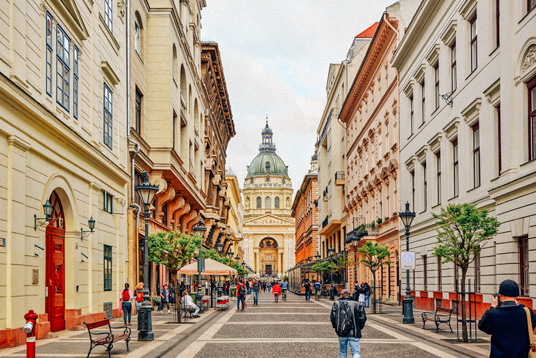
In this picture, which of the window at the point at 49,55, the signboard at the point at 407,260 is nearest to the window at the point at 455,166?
the signboard at the point at 407,260

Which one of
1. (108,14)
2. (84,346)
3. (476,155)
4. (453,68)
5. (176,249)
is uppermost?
(108,14)

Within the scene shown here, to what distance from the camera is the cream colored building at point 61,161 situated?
50.4ft

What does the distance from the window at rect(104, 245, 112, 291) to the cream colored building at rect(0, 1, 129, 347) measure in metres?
0.04

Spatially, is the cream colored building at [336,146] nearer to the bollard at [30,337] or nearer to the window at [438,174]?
the window at [438,174]

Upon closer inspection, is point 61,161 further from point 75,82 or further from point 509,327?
point 509,327

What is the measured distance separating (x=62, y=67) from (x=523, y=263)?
13.4 meters

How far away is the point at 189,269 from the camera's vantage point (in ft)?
105

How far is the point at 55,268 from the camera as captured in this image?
1970 centimetres

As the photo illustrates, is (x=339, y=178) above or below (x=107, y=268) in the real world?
above

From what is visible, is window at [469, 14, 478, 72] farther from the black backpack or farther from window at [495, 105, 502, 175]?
the black backpack

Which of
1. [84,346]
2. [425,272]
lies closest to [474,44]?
[425,272]

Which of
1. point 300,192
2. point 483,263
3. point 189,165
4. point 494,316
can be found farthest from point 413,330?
point 300,192

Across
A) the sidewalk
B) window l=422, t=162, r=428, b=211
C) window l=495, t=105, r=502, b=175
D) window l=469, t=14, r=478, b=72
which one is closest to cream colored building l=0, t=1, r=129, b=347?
the sidewalk

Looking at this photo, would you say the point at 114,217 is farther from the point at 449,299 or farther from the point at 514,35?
the point at 514,35
